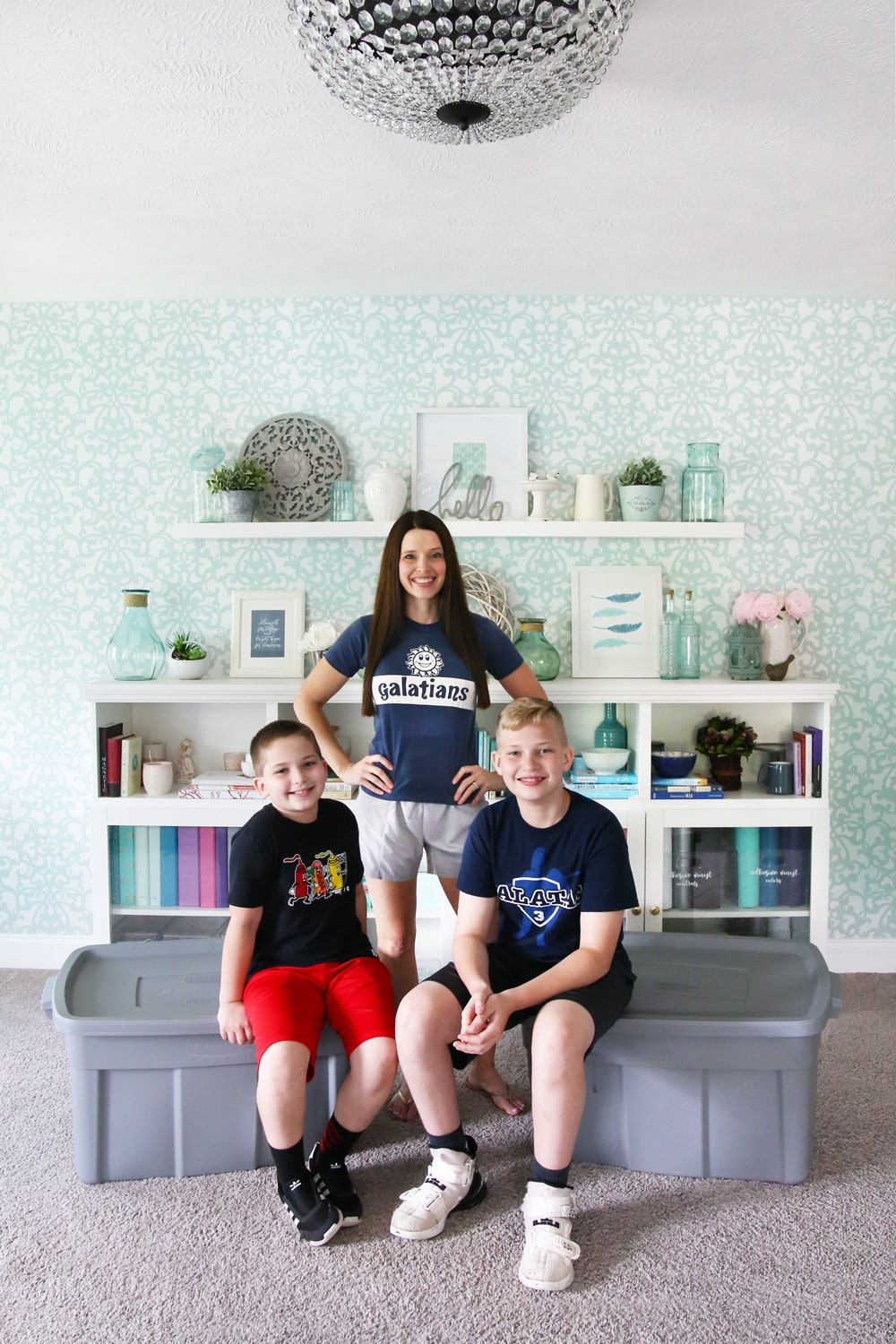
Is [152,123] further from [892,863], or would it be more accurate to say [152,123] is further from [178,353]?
[892,863]

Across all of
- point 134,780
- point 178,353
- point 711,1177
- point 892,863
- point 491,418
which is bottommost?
point 711,1177

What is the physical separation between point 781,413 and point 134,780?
2.49 m

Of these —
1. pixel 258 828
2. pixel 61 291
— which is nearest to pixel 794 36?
pixel 258 828

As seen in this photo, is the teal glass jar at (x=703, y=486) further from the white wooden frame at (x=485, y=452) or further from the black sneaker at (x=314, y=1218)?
the black sneaker at (x=314, y=1218)

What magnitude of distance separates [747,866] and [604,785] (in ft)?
1.73

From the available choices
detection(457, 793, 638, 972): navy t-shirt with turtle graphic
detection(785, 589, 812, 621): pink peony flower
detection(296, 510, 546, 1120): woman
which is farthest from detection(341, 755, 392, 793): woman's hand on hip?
detection(785, 589, 812, 621): pink peony flower

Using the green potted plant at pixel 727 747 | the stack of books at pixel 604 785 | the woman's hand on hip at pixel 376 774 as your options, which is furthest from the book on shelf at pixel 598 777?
the woman's hand on hip at pixel 376 774

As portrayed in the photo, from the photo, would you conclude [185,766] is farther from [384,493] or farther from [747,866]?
[747,866]

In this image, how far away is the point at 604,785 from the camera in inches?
124

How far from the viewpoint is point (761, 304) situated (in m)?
3.33

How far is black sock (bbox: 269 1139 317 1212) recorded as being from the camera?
1.86 meters

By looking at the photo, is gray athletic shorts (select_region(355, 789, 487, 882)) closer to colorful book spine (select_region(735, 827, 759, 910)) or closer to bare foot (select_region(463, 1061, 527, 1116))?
bare foot (select_region(463, 1061, 527, 1116))

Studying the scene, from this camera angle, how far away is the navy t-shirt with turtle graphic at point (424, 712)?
2.38 m

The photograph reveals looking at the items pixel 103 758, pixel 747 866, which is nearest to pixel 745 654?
pixel 747 866
